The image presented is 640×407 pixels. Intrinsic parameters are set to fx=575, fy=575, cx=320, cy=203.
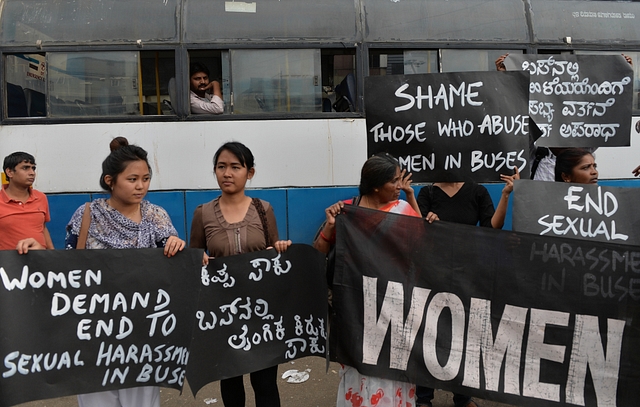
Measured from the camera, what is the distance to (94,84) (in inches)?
239

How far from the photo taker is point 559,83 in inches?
180

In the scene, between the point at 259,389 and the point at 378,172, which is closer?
the point at 378,172

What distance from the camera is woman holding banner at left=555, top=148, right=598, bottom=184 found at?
3643 mm

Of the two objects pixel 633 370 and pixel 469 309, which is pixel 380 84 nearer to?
pixel 469 309

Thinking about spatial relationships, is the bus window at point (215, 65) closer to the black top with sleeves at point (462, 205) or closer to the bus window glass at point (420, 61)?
the bus window glass at point (420, 61)

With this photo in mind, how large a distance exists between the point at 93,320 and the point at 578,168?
9.81 ft

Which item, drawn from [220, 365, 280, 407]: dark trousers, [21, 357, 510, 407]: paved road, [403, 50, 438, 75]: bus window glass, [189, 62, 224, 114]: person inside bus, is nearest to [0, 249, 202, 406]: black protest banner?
[220, 365, 280, 407]: dark trousers

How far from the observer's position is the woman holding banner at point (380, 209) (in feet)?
9.78

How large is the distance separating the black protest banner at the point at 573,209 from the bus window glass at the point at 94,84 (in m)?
4.35

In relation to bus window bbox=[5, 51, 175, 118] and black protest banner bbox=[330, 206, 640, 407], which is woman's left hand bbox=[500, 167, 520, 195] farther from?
bus window bbox=[5, 51, 175, 118]

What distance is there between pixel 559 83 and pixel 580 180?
1.25 meters

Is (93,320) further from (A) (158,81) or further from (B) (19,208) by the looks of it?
(A) (158,81)

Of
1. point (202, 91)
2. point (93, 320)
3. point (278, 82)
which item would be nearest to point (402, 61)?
point (278, 82)

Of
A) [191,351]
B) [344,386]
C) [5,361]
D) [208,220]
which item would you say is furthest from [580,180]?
[5,361]
